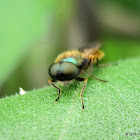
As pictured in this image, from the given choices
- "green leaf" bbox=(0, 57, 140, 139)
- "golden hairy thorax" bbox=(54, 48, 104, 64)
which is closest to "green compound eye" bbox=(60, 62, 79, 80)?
"green leaf" bbox=(0, 57, 140, 139)

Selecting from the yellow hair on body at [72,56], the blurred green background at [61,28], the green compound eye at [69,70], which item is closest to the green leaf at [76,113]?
the green compound eye at [69,70]

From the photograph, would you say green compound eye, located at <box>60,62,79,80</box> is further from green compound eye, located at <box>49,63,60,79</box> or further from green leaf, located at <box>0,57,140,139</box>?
green leaf, located at <box>0,57,140,139</box>

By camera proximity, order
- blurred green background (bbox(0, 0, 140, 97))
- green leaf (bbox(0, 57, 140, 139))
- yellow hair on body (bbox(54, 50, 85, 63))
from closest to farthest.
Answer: green leaf (bbox(0, 57, 140, 139)) < yellow hair on body (bbox(54, 50, 85, 63)) < blurred green background (bbox(0, 0, 140, 97))

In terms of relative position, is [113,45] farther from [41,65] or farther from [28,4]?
[28,4]

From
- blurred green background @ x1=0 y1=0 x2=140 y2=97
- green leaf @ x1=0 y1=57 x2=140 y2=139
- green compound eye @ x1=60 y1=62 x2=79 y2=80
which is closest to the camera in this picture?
green leaf @ x1=0 y1=57 x2=140 y2=139

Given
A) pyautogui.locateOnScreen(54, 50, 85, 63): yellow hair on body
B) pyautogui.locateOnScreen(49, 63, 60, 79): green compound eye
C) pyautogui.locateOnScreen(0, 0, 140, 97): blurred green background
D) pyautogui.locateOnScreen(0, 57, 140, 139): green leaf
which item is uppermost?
pyautogui.locateOnScreen(0, 0, 140, 97): blurred green background

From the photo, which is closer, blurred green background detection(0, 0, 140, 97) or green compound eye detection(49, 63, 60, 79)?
green compound eye detection(49, 63, 60, 79)

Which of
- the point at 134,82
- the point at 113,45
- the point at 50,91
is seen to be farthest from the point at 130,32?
the point at 50,91

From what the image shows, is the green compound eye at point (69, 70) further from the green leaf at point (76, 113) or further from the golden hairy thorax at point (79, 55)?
the golden hairy thorax at point (79, 55)
